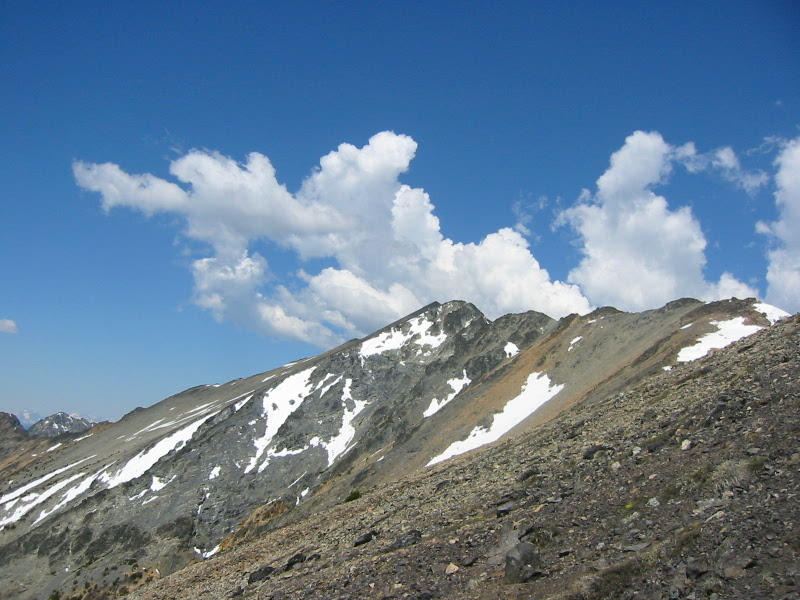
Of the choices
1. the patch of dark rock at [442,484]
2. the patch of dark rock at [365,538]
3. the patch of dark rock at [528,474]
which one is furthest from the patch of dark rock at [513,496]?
the patch of dark rock at [442,484]

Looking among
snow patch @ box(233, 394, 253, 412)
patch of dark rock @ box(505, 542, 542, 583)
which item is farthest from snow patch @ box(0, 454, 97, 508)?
patch of dark rock @ box(505, 542, 542, 583)

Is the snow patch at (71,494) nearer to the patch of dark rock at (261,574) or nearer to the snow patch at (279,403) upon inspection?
the snow patch at (279,403)

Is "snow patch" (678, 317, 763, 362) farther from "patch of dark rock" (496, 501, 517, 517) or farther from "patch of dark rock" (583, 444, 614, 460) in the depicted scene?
"patch of dark rock" (496, 501, 517, 517)

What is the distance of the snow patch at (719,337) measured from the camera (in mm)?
46375

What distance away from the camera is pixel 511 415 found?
2445 inches

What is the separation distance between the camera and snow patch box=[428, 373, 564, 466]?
57375 mm

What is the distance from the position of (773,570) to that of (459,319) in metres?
126

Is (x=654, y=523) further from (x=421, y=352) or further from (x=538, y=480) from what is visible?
(x=421, y=352)

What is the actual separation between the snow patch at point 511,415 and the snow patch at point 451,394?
90.4 ft

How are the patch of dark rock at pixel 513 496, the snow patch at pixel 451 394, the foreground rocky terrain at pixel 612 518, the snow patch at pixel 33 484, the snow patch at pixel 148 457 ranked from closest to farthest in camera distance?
the foreground rocky terrain at pixel 612 518, the patch of dark rock at pixel 513 496, the snow patch at pixel 451 394, the snow patch at pixel 148 457, the snow patch at pixel 33 484

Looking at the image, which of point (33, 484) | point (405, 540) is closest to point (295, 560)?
point (405, 540)

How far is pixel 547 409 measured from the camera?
2233 inches

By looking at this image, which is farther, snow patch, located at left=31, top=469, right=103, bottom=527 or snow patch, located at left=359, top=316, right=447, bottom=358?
snow patch, located at left=359, top=316, right=447, bottom=358

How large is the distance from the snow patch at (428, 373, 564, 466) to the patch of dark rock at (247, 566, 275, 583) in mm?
33348
